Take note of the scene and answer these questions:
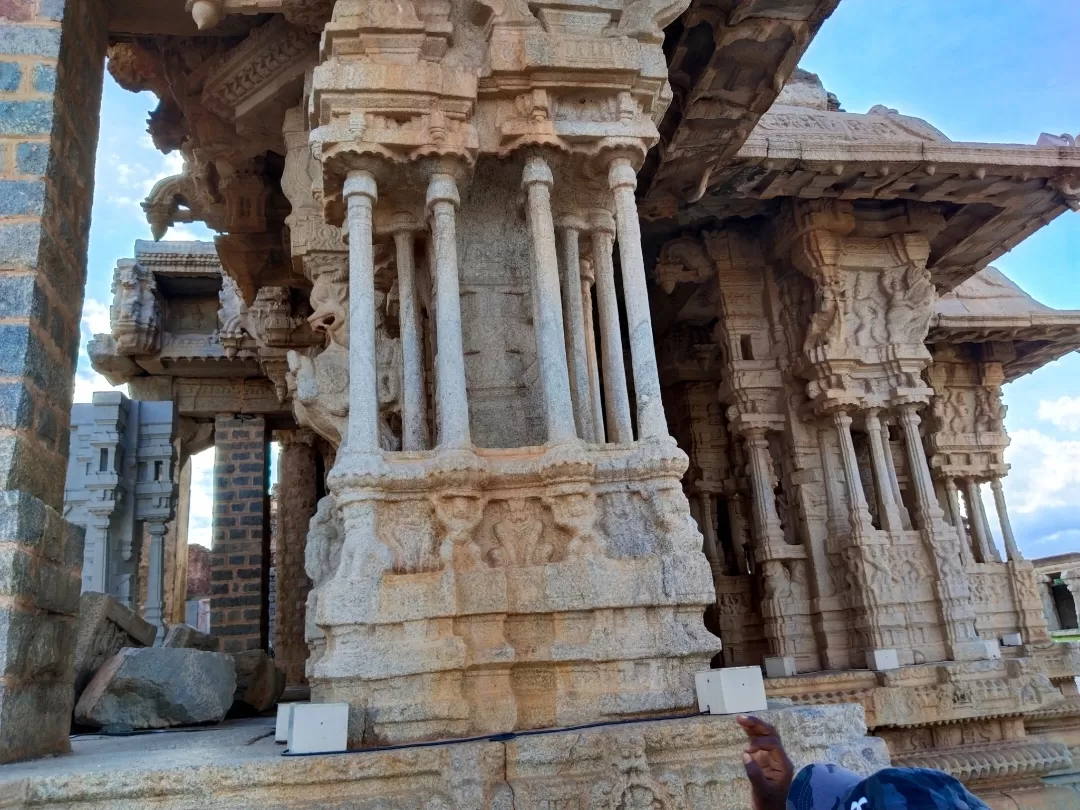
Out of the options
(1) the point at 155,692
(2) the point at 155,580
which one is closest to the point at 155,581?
(2) the point at 155,580

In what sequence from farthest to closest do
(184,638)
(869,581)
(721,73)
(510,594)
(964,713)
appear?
(869,581) < (964,713) < (184,638) < (721,73) < (510,594)

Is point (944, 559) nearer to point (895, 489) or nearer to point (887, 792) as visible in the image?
point (895, 489)

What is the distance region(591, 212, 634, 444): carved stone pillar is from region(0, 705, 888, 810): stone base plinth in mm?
1707

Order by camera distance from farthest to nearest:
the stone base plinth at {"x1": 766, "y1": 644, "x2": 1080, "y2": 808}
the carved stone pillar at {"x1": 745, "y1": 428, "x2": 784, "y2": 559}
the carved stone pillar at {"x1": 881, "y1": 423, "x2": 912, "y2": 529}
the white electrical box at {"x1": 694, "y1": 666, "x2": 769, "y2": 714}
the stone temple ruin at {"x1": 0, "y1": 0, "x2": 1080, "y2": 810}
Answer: the carved stone pillar at {"x1": 745, "y1": 428, "x2": 784, "y2": 559} < the carved stone pillar at {"x1": 881, "y1": 423, "x2": 912, "y2": 529} < the stone base plinth at {"x1": 766, "y1": 644, "x2": 1080, "y2": 808} < the stone temple ruin at {"x1": 0, "y1": 0, "x2": 1080, "y2": 810} < the white electrical box at {"x1": 694, "y1": 666, "x2": 769, "y2": 714}

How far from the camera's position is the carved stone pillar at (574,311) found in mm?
4848

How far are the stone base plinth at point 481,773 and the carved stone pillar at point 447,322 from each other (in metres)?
1.54

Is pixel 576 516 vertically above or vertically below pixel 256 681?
above

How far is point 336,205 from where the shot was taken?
4.77 m

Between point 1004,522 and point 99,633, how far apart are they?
13511mm

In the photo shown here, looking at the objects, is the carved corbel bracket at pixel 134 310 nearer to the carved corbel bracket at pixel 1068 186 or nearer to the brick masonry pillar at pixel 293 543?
the brick masonry pillar at pixel 293 543

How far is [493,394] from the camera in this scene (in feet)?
15.7

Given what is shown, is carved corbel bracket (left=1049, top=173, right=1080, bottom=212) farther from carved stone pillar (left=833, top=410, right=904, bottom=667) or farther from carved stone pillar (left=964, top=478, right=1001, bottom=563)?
carved stone pillar (left=964, top=478, right=1001, bottom=563)

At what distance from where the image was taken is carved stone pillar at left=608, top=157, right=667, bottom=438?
4.28 metres

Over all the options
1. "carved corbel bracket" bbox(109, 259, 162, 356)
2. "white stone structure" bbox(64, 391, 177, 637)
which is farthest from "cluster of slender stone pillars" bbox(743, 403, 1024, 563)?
"carved corbel bracket" bbox(109, 259, 162, 356)
